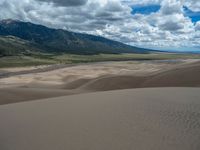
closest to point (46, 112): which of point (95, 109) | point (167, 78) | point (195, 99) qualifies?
point (95, 109)

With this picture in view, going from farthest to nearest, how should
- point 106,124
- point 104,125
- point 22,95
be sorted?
point 22,95
point 106,124
point 104,125

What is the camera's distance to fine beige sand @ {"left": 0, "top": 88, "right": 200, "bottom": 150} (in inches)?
358

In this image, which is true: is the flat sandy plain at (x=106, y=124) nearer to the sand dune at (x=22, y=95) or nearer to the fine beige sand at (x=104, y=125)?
Result: the fine beige sand at (x=104, y=125)

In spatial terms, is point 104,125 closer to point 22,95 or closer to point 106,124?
point 106,124

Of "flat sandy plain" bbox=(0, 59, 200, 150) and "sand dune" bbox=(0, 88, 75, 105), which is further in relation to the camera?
"sand dune" bbox=(0, 88, 75, 105)

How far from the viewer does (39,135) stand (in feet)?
33.8

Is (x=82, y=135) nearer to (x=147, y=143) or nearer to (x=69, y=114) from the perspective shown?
(x=147, y=143)

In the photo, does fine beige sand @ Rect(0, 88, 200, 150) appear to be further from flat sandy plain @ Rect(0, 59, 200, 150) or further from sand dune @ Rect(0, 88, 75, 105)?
sand dune @ Rect(0, 88, 75, 105)

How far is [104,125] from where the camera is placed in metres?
11.3

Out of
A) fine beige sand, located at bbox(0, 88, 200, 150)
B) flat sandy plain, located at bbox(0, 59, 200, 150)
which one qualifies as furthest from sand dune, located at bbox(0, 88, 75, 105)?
fine beige sand, located at bbox(0, 88, 200, 150)

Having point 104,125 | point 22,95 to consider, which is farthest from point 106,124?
point 22,95

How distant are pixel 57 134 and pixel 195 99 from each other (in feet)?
30.5

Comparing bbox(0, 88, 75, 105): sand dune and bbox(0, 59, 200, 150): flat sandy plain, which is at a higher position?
bbox(0, 59, 200, 150): flat sandy plain

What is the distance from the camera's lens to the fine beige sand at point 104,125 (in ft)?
29.8
